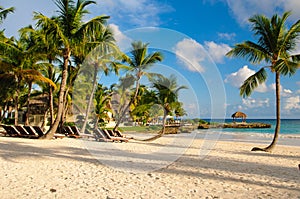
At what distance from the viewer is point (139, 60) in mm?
8148

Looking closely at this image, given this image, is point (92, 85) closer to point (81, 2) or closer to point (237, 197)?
point (237, 197)

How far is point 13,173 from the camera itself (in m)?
5.77

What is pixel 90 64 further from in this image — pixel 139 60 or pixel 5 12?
pixel 5 12

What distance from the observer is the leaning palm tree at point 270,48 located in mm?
11500

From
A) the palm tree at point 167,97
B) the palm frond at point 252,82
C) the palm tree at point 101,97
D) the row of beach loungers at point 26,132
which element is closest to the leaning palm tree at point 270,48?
the palm frond at point 252,82

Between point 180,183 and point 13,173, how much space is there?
3.81 metres

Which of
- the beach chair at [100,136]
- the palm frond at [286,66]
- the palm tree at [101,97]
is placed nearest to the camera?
the palm tree at [101,97]

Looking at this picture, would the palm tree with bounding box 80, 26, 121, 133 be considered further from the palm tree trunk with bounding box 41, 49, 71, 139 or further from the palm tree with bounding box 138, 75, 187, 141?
the palm tree with bounding box 138, 75, 187, 141

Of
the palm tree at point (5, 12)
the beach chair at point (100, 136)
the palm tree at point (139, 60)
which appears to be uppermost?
the palm tree at point (5, 12)

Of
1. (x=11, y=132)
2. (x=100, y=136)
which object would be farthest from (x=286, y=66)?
(x=11, y=132)

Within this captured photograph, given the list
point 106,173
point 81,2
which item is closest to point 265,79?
point 106,173

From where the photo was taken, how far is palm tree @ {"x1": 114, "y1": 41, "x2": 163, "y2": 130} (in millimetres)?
7285

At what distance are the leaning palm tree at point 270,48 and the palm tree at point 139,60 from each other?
624cm

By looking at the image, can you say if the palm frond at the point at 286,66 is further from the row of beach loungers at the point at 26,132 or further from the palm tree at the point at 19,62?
the palm tree at the point at 19,62
